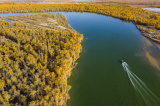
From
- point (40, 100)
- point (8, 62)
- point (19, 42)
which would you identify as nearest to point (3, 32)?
point (19, 42)

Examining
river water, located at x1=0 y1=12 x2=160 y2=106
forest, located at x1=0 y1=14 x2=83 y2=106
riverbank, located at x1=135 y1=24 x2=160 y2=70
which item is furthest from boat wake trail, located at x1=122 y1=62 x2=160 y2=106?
forest, located at x1=0 y1=14 x2=83 y2=106

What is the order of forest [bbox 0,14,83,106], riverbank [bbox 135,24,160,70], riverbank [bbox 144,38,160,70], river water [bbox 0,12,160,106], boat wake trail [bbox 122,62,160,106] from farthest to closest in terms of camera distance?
riverbank [bbox 135,24,160,70]
riverbank [bbox 144,38,160,70]
river water [bbox 0,12,160,106]
boat wake trail [bbox 122,62,160,106]
forest [bbox 0,14,83,106]

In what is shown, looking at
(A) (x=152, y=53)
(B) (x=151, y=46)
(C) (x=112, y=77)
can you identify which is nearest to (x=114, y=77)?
(C) (x=112, y=77)

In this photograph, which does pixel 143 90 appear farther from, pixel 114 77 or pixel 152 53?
pixel 152 53

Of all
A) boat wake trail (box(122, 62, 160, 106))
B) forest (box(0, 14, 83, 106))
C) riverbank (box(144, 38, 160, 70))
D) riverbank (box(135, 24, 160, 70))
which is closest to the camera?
forest (box(0, 14, 83, 106))

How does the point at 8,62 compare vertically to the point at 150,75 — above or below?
above

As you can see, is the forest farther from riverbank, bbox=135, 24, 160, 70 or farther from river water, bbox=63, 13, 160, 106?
riverbank, bbox=135, 24, 160, 70

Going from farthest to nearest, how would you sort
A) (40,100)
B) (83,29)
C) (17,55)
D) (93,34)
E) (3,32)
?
(83,29), (93,34), (3,32), (17,55), (40,100)

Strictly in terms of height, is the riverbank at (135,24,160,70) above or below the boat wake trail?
above

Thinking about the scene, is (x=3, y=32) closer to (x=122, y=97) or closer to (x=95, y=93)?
(x=95, y=93)
